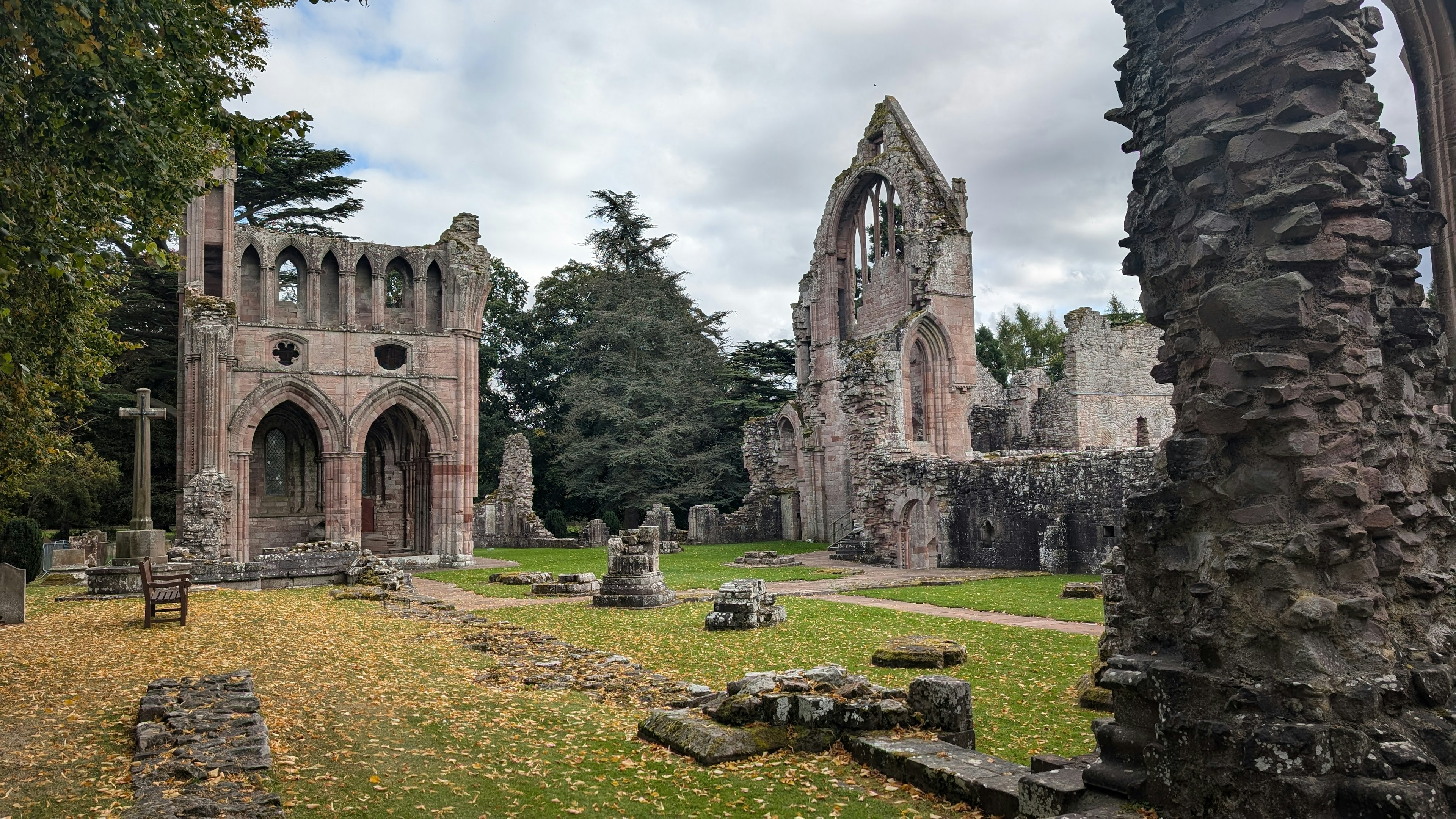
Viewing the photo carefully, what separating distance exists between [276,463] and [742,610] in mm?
24135

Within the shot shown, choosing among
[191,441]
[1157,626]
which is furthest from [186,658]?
[191,441]

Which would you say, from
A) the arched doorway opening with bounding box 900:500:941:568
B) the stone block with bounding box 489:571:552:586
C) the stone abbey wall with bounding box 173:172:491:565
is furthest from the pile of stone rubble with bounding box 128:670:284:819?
the stone abbey wall with bounding box 173:172:491:565

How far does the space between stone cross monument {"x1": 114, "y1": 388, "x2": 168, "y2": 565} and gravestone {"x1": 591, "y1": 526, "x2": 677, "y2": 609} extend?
26.5ft

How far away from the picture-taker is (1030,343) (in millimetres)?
56031

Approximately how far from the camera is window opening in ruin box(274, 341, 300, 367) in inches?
1040

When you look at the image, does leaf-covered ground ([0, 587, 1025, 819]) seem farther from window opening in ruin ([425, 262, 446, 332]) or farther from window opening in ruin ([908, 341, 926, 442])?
window opening in ruin ([908, 341, 926, 442])

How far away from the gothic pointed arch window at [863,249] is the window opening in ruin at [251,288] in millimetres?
19455

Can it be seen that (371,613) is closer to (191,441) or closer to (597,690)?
(597,690)

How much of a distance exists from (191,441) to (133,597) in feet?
32.4

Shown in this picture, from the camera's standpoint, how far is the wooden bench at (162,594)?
1227cm

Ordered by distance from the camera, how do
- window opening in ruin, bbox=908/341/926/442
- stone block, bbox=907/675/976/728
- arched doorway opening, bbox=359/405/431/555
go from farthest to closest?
arched doorway opening, bbox=359/405/431/555, window opening in ruin, bbox=908/341/926/442, stone block, bbox=907/675/976/728

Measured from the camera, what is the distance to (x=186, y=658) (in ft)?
32.0

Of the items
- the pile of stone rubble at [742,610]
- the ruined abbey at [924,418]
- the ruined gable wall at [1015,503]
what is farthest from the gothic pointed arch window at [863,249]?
the pile of stone rubble at [742,610]

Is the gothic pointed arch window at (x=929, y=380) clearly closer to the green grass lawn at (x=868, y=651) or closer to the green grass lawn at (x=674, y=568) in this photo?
the green grass lawn at (x=674, y=568)
